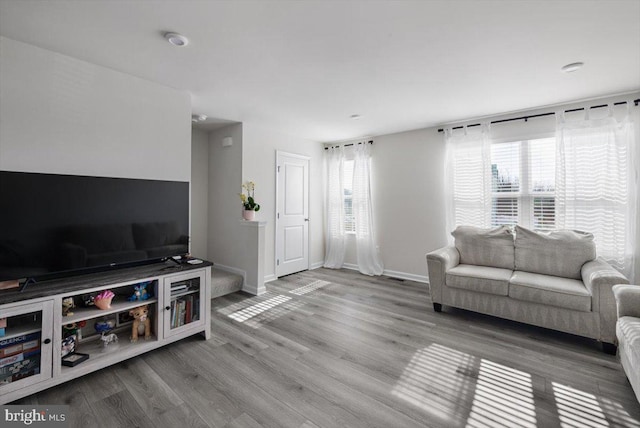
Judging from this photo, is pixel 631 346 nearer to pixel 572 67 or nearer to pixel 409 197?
pixel 572 67

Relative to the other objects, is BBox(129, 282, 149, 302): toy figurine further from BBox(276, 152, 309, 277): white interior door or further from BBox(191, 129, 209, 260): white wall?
BBox(276, 152, 309, 277): white interior door

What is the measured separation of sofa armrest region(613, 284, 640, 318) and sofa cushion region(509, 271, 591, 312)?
0.39 meters

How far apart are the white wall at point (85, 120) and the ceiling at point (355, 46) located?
0.14m

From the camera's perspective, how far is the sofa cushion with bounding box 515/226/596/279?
3.00 m

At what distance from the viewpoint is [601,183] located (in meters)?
3.22

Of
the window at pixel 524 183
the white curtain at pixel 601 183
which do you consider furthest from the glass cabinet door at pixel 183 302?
the white curtain at pixel 601 183

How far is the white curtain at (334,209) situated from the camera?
216 inches

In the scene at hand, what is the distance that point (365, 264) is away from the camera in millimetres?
5156

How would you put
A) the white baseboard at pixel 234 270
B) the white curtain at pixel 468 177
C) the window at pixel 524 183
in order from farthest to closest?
the white baseboard at pixel 234 270 < the white curtain at pixel 468 177 < the window at pixel 524 183

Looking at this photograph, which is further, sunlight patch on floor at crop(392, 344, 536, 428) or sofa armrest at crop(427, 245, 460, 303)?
sofa armrest at crop(427, 245, 460, 303)

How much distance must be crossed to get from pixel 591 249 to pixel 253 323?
364 cm

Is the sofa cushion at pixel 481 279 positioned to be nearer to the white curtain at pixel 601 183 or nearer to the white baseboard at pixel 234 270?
the white curtain at pixel 601 183

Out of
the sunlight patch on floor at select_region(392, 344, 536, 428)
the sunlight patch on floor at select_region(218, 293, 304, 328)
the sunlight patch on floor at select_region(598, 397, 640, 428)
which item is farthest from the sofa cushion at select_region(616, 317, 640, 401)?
the sunlight patch on floor at select_region(218, 293, 304, 328)

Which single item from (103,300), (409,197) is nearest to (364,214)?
(409,197)
